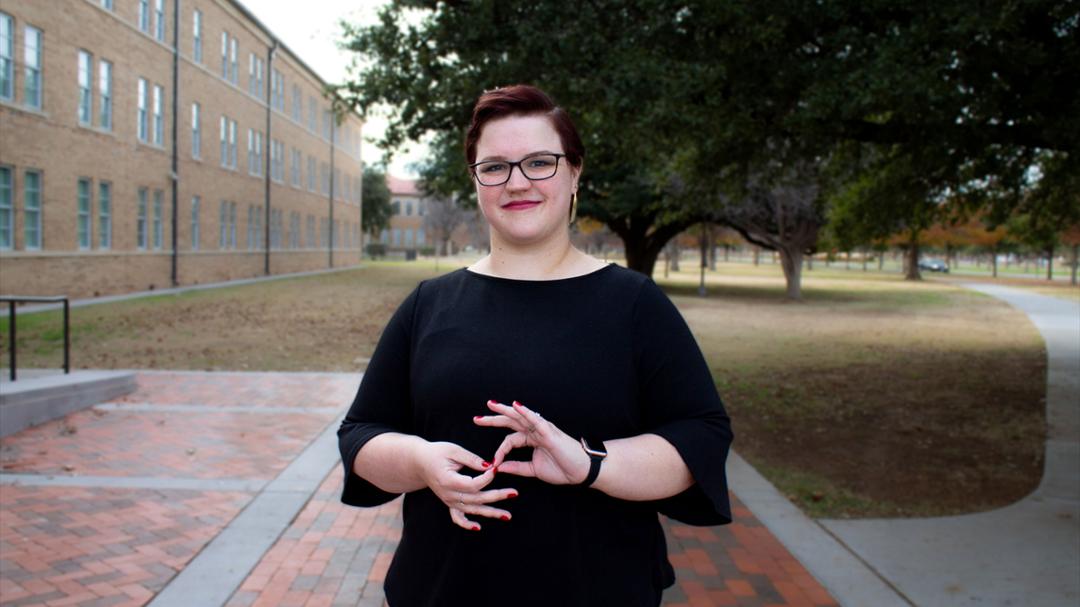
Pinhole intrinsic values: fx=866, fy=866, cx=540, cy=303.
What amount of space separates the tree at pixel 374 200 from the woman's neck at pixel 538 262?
247 ft

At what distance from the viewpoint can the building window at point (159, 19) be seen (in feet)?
88.2

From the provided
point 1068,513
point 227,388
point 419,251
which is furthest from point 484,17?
point 419,251

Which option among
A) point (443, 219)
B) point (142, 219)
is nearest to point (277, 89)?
point (142, 219)

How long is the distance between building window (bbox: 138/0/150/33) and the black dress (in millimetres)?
27753

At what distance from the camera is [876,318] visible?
77.0 ft

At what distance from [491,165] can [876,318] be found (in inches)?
925

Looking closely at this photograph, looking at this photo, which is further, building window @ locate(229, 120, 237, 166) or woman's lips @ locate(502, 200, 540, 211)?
building window @ locate(229, 120, 237, 166)

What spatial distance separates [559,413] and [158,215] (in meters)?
29.1

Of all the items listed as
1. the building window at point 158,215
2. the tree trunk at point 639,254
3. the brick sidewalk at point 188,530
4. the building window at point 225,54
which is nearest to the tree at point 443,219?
the building window at point 225,54

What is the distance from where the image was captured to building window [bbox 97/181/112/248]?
79.4ft

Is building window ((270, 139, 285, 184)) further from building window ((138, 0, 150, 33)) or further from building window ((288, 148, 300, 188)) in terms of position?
building window ((138, 0, 150, 33))

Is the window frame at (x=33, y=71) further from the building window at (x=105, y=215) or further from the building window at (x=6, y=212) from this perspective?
the building window at (x=105, y=215)

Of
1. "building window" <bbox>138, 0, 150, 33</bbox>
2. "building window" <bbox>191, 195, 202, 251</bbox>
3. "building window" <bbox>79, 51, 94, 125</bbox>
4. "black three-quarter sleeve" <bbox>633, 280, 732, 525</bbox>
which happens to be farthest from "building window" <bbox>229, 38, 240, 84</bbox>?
"black three-quarter sleeve" <bbox>633, 280, 732, 525</bbox>

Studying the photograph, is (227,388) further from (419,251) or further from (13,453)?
(419,251)
